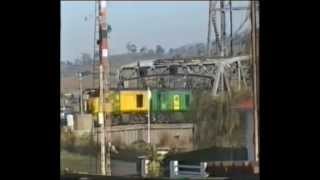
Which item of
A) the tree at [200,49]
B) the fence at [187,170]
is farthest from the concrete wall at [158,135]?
the tree at [200,49]

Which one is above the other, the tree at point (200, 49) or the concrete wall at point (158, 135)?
the tree at point (200, 49)

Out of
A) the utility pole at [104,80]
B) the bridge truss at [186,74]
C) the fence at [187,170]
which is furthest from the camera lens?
the bridge truss at [186,74]

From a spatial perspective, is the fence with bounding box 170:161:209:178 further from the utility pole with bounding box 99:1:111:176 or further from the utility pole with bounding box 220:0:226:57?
the utility pole with bounding box 220:0:226:57

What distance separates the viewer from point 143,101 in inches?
223

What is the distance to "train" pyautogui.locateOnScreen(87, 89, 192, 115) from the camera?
5.51 metres

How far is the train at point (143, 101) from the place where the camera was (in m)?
5.51

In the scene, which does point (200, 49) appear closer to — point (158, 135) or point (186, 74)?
point (186, 74)

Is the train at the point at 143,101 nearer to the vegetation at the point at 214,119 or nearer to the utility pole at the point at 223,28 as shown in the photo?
the vegetation at the point at 214,119

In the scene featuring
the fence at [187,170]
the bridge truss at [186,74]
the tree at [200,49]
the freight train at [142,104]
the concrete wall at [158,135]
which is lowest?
the fence at [187,170]
